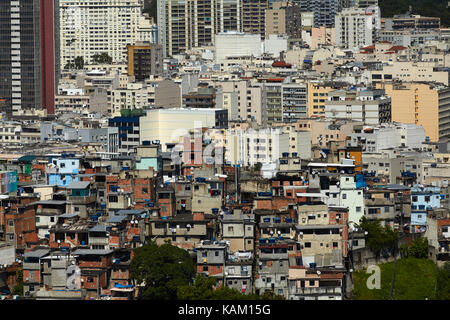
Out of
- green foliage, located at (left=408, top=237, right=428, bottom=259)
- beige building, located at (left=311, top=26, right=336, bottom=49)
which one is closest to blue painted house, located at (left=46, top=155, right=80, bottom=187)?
green foliage, located at (left=408, top=237, right=428, bottom=259)

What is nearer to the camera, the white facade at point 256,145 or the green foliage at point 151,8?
the white facade at point 256,145

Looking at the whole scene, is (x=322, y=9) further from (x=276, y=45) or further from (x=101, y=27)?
(x=101, y=27)

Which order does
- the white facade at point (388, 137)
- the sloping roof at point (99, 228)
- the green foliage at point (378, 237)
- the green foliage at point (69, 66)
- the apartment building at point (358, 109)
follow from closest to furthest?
the sloping roof at point (99, 228) → the green foliage at point (378, 237) → the white facade at point (388, 137) → the apartment building at point (358, 109) → the green foliage at point (69, 66)

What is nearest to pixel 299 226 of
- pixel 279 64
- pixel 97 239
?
pixel 97 239

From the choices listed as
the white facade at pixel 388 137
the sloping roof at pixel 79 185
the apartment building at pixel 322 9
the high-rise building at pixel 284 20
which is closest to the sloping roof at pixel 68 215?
the sloping roof at pixel 79 185

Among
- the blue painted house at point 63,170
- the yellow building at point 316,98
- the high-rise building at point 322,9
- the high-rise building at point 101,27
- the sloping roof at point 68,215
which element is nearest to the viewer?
the sloping roof at point 68,215

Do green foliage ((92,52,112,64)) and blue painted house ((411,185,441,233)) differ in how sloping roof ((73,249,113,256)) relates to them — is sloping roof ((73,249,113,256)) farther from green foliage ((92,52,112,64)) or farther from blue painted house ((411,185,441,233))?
green foliage ((92,52,112,64))

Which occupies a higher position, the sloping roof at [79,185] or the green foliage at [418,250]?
the sloping roof at [79,185]

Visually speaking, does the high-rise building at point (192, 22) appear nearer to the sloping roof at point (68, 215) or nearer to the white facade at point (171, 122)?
the white facade at point (171, 122)

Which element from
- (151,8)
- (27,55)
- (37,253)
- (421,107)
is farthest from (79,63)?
(37,253)

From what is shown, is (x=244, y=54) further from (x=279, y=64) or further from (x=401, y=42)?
(x=401, y=42)
